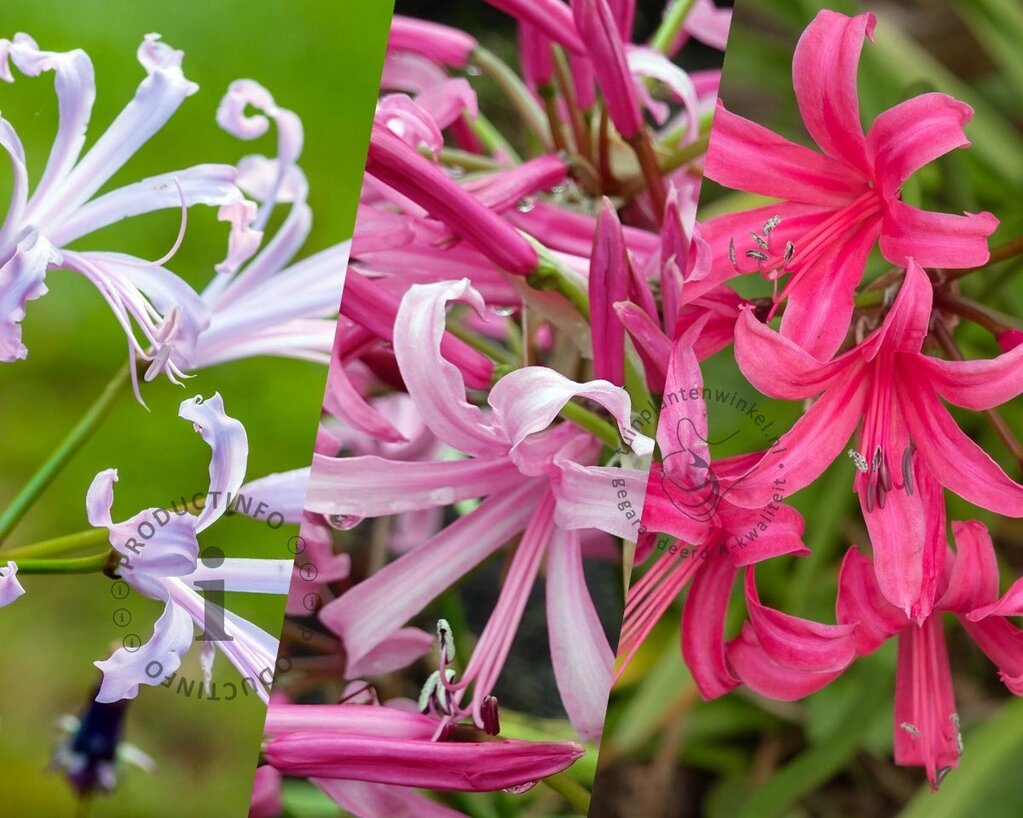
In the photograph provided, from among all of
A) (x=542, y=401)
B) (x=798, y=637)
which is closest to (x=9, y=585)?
(x=542, y=401)

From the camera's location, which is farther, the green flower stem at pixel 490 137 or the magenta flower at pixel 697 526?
the green flower stem at pixel 490 137

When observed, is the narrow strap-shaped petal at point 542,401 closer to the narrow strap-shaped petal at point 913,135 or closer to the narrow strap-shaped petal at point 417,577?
the narrow strap-shaped petal at point 417,577

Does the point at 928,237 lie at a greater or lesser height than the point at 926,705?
greater

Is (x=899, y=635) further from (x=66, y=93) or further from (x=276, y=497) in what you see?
(x=66, y=93)

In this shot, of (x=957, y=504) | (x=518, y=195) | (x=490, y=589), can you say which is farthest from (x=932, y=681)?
(x=518, y=195)

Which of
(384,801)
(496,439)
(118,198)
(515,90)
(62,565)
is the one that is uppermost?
(515,90)

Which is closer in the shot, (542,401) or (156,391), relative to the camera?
(542,401)

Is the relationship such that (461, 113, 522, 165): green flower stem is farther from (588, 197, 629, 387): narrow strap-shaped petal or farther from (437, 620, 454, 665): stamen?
(437, 620, 454, 665): stamen

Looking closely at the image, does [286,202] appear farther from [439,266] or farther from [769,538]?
[769,538]

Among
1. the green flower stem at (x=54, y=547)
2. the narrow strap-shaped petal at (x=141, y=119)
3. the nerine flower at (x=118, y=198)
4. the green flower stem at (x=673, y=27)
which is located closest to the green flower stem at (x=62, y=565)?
the green flower stem at (x=54, y=547)
